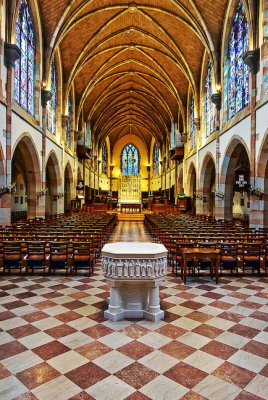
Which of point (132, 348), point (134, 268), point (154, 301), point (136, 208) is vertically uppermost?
point (136, 208)

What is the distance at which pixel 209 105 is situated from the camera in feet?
73.8

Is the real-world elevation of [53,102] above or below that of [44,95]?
above

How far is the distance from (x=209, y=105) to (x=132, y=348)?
2113cm

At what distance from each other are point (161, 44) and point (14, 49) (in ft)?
43.6

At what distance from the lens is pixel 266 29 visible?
506 inches

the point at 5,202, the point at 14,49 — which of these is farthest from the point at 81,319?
the point at 14,49

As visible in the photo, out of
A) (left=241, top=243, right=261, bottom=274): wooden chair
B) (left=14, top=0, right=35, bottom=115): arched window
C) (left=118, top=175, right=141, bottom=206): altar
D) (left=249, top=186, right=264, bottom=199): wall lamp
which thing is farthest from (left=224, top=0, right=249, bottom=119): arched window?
(left=118, top=175, right=141, bottom=206): altar

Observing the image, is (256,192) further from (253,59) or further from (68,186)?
(68,186)

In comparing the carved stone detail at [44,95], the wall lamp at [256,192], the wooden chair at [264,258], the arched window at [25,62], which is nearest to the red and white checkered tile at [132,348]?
the wooden chair at [264,258]

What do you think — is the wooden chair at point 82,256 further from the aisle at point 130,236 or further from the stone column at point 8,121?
the aisle at point 130,236

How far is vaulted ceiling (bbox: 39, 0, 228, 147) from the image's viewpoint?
18.1 m

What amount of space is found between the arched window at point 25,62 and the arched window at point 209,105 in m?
12.0

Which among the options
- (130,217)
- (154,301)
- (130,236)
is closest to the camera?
(154,301)

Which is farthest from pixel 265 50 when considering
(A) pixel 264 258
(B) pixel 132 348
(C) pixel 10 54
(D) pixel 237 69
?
(B) pixel 132 348
